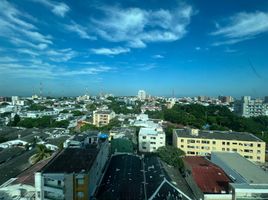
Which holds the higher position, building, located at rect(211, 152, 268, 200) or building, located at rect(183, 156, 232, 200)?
building, located at rect(211, 152, 268, 200)

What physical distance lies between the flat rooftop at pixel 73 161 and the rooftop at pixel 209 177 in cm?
387

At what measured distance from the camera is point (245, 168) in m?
9.59

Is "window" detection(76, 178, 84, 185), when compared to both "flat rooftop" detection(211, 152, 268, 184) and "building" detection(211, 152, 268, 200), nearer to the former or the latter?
"building" detection(211, 152, 268, 200)

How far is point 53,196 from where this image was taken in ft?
25.3

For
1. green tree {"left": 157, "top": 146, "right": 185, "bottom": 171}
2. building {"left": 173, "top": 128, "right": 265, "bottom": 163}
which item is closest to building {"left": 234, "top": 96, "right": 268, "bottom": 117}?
building {"left": 173, "top": 128, "right": 265, "bottom": 163}

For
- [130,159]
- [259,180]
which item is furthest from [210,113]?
[259,180]

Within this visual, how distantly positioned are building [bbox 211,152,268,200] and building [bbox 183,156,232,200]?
323mm

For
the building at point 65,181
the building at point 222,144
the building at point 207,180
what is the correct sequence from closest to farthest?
1. the building at point 65,181
2. the building at point 207,180
3. the building at point 222,144

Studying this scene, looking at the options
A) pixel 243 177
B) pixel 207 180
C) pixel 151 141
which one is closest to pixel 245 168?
pixel 243 177

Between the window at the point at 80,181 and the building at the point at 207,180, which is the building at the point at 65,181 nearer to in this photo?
the window at the point at 80,181

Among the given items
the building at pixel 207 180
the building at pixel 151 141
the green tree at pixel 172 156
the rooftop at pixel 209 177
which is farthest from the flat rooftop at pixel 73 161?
the building at pixel 151 141

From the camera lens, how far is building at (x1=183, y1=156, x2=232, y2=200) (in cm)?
818

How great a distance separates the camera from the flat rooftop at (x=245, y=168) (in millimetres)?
8341

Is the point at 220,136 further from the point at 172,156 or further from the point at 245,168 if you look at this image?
the point at 245,168
